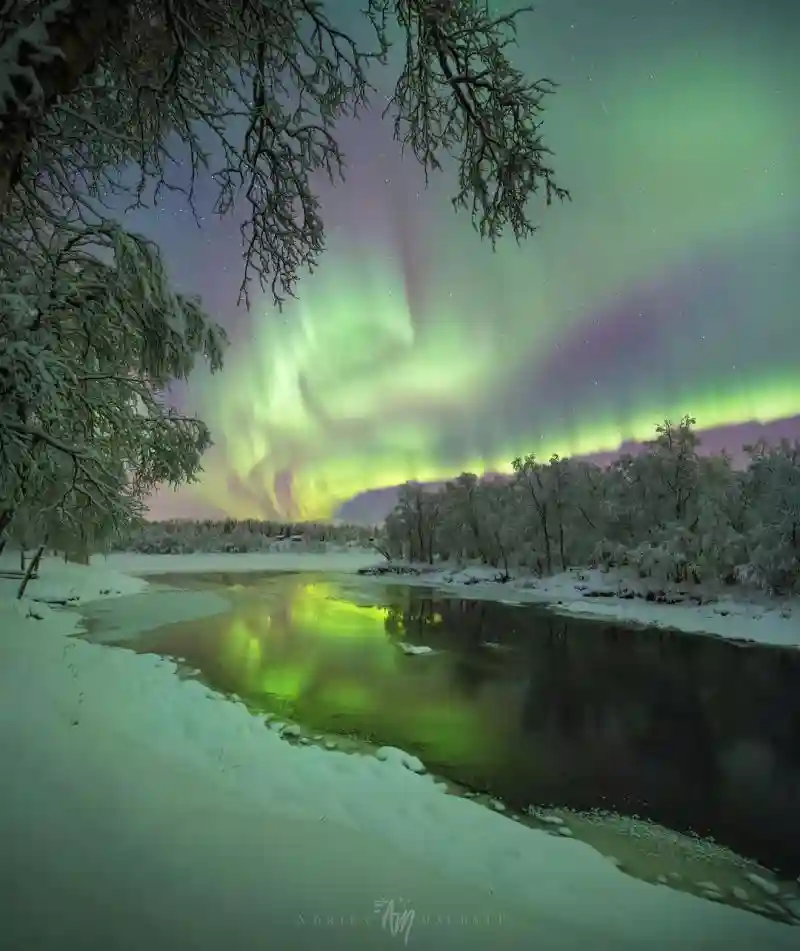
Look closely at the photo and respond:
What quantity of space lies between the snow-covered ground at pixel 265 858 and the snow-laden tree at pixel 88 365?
2445mm

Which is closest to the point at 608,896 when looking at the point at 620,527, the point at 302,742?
the point at 302,742

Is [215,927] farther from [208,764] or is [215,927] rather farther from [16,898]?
[208,764]

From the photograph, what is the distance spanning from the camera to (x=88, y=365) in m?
6.50

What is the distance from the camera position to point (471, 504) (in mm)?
66438

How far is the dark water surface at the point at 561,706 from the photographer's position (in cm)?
841

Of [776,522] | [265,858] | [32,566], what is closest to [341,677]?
[265,858]

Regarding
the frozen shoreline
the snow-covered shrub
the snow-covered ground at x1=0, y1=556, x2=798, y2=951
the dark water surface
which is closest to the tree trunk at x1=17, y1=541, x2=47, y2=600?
the frozen shoreline

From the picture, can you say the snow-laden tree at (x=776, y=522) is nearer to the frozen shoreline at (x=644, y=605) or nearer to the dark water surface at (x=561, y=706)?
the frozen shoreline at (x=644, y=605)

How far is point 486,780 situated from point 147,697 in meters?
5.97

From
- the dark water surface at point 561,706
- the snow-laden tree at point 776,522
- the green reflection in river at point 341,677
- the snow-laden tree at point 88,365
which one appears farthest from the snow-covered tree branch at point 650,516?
the snow-laden tree at point 88,365

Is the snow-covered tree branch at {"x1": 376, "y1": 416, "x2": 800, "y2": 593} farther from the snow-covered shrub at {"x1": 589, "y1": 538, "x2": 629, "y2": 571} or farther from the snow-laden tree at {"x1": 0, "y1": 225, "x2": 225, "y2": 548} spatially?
the snow-laden tree at {"x1": 0, "y1": 225, "x2": 225, "y2": 548}

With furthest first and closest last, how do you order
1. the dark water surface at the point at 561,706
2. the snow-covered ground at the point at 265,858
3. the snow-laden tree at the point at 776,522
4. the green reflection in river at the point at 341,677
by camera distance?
the snow-laden tree at the point at 776,522
the green reflection in river at the point at 341,677
the dark water surface at the point at 561,706
the snow-covered ground at the point at 265,858

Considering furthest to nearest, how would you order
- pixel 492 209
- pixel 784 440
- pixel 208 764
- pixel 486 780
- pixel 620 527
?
pixel 620 527 → pixel 784 440 → pixel 486 780 → pixel 208 764 → pixel 492 209

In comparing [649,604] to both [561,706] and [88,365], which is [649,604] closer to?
[561,706]
